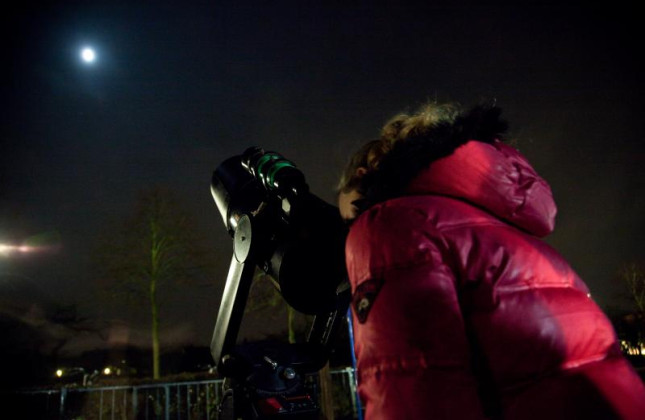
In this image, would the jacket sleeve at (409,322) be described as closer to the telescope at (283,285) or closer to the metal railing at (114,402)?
the telescope at (283,285)

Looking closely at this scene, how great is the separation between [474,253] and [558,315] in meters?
0.30

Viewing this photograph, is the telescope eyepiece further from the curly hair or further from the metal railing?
the metal railing

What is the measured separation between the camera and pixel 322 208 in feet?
7.03

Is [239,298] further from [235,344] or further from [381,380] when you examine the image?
[381,380]

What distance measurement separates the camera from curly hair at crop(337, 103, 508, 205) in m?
1.38

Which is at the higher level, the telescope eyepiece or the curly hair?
the telescope eyepiece

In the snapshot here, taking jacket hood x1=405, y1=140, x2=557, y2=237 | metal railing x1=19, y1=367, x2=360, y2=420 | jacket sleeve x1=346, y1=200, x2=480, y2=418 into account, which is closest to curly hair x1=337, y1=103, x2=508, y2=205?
jacket hood x1=405, y1=140, x2=557, y2=237

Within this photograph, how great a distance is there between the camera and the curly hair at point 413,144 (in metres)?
1.38

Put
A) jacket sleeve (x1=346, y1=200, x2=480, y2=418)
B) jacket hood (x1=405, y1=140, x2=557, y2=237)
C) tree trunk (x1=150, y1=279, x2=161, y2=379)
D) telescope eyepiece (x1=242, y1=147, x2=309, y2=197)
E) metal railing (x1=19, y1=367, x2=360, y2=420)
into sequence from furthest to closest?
tree trunk (x1=150, y1=279, x2=161, y2=379) < metal railing (x1=19, y1=367, x2=360, y2=420) < telescope eyepiece (x1=242, y1=147, x2=309, y2=197) < jacket hood (x1=405, y1=140, x2=557, y2=237) < jacket sleeve (x1=346, y1=200, x2=480, y2=418)

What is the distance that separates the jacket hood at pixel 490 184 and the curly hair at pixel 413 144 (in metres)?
0.04

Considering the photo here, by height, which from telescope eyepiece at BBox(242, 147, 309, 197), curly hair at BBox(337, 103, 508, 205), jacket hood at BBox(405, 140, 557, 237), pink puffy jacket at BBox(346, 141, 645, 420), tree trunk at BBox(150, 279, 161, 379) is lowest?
pink puffy jacket at BBox(346, 141, 645, 420)

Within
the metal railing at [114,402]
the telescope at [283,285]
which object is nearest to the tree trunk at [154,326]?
the metal railing at [114,402]

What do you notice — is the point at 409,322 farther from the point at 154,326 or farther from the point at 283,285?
the point at 154,326

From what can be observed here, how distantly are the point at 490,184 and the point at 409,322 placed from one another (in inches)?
22.4
